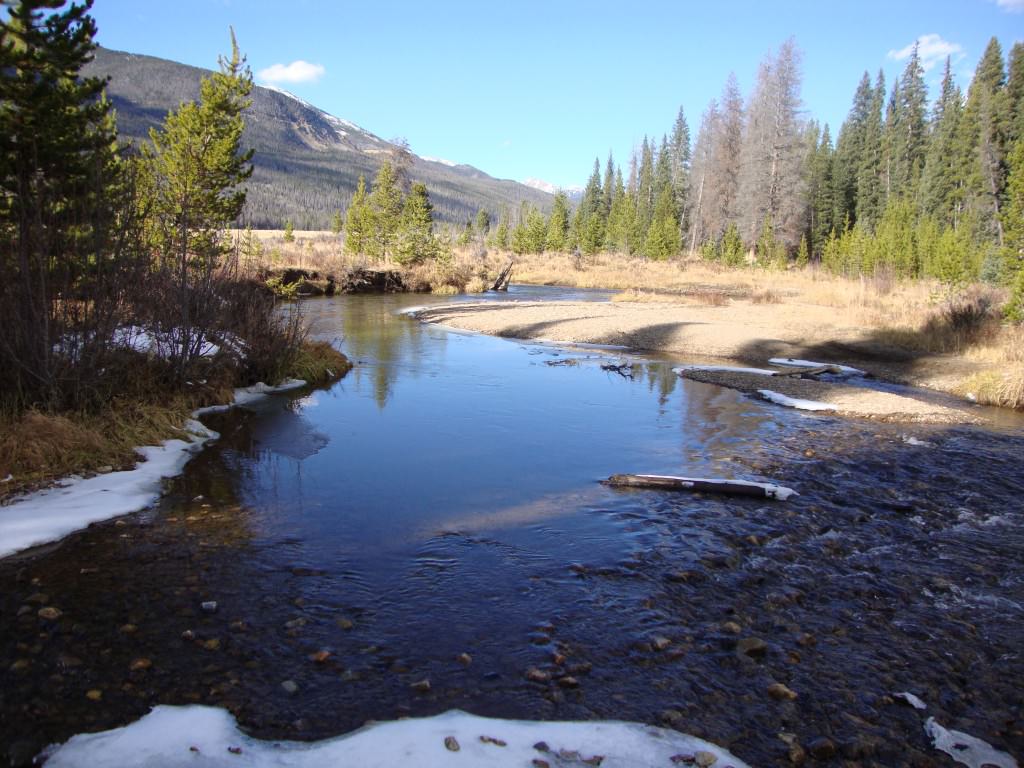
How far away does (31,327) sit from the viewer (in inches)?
324

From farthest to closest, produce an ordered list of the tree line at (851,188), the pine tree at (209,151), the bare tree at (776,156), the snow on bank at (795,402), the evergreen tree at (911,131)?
the evergreen tree at (911,131) < the bare tree at (776,156) < the tree line at (851,188) < the pine tree at (209,151) < the snow on bank at (795,402)

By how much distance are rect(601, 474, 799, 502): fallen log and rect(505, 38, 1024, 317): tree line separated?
24208 mm

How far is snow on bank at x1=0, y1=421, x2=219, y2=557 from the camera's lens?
19.9 ft

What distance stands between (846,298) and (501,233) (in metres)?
70.7

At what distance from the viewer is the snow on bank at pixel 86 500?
610cm

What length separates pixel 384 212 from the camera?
5694 cm

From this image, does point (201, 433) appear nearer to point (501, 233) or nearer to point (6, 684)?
point (6, 684)

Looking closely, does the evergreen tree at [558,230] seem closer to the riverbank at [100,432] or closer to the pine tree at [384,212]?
the pine tree at [384,212]

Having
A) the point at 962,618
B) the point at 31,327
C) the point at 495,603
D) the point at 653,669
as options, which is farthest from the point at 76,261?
the point at 962,618

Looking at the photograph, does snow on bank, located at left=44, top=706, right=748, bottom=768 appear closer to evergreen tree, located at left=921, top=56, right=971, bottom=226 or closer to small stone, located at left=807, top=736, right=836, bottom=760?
small stone, located at left=807, top=736, right=836, bottom=760

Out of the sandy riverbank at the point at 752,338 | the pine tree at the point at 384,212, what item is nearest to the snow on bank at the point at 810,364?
the sandy riverbank at the point at 752,338

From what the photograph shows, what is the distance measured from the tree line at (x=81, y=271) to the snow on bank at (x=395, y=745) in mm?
6148

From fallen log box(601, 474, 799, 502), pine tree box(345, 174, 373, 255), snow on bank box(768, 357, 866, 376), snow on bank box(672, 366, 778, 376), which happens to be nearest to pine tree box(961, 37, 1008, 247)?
snow on bank box(768, 357, 866, 376)

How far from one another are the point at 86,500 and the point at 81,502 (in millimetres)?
82
